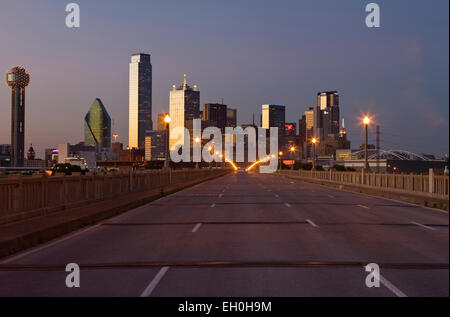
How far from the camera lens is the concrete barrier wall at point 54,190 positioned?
13.8 meters

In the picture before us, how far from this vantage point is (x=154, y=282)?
7594 mm

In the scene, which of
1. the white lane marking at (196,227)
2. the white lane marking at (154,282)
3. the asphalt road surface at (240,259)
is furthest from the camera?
the white lane marking at (196,227)

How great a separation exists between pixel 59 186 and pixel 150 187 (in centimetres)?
1812

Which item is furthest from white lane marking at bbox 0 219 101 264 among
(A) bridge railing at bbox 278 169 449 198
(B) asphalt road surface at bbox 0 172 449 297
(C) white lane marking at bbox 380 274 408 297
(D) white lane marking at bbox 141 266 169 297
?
(A) bridge railing at bbox 278 169 449 198

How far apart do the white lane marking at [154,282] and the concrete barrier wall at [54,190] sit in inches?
264

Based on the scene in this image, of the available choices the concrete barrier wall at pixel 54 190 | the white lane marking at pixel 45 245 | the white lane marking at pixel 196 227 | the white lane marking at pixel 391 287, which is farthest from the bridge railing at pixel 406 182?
the white lane marking at pixel 391 287

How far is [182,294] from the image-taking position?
684 centimetres

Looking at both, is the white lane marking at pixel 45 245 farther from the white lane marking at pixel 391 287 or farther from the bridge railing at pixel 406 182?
the bridge railing at pixel 406 182

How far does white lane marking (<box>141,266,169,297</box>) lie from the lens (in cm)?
689

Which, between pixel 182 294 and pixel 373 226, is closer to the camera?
pixel 182 294

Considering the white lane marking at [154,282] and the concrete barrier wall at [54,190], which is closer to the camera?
the white lane marking at [154,282]

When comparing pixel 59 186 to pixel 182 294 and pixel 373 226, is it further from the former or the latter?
pixel 182 294
